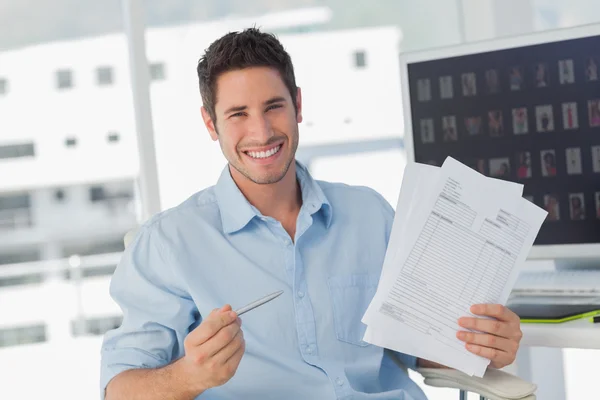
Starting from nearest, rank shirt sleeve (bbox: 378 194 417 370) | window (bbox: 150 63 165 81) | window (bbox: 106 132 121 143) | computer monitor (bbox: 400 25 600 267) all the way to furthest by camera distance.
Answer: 1. shirt sleeve (bbox: 378 194 417 370)
2. computer monitor (bbox: 400 25 600 267)
3. window (bbox: 150 63 165 81)
4. window (bbox: 106 132 121 143)

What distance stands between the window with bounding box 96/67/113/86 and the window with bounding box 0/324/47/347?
1.24m

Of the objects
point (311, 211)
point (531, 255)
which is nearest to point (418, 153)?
point (531, 255)

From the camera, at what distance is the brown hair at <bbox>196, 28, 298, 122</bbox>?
4.74 feet

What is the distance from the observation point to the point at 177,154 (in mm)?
3055

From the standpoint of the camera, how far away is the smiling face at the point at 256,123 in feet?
4.75

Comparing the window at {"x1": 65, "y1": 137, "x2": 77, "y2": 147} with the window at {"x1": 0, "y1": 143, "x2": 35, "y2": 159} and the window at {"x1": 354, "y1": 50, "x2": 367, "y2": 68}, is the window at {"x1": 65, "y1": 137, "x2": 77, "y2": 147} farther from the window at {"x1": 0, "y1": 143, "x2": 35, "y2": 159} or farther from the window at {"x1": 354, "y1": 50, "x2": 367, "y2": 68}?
the window at {"x1": 354, "y1": 50, "x2": 367, "y2": 68}

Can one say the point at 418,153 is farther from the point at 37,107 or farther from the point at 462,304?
the point at 37,107

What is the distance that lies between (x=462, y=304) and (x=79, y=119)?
2525 mm

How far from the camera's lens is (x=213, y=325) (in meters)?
1.15

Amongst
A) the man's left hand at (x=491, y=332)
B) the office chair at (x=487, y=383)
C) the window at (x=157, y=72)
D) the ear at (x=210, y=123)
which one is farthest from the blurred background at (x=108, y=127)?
the man's left hand at (x=491, y=332)

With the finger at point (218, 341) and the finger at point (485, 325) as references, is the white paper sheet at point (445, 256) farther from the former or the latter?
the finger at point (218, 341)

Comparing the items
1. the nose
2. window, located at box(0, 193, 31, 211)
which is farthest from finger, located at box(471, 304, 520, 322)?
window, located at box(0, 193, 31, 211)

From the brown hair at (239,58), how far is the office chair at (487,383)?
1.10 ft

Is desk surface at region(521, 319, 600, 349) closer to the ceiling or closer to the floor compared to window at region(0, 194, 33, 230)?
closer to the floor
